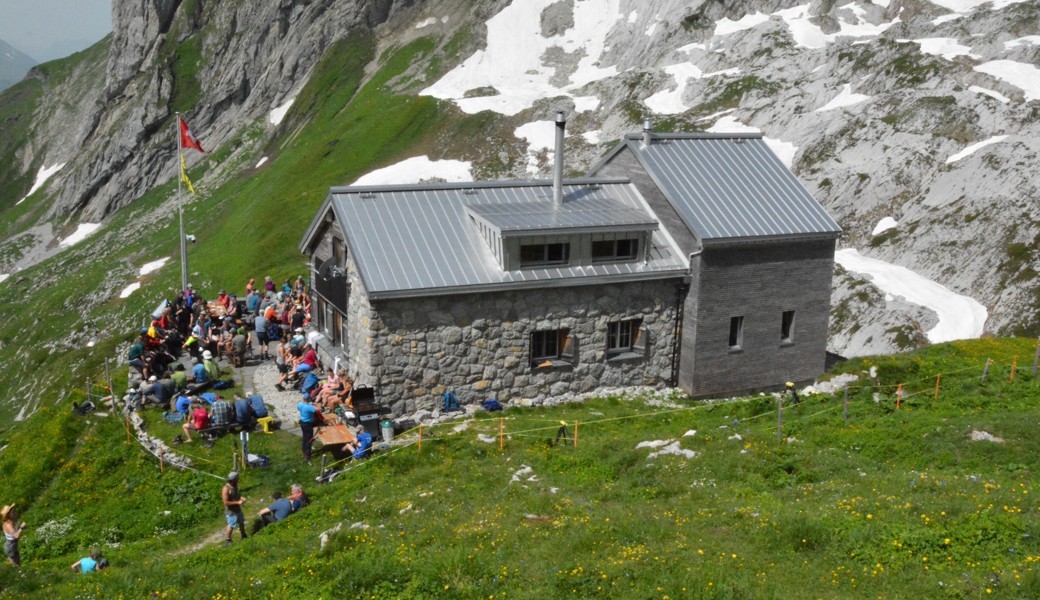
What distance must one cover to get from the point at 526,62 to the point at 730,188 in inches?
2838

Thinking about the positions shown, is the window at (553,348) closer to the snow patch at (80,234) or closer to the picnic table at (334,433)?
the picnic table at (334,433)

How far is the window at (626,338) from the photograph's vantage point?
2747cm

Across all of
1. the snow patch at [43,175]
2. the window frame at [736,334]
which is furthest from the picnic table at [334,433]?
the snow patch at [43,175]

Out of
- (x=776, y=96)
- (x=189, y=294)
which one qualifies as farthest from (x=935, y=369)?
(x=776, y=96)

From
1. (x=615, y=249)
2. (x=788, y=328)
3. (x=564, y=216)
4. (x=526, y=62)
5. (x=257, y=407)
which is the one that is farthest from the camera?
(x=526, y=62)

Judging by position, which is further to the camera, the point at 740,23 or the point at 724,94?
the point at 740,23

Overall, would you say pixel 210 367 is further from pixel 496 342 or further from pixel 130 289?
pixel 130 289

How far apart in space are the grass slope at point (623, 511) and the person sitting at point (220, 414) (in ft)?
3.34

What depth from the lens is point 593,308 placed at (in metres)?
26.6

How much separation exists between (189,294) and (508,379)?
598 inches

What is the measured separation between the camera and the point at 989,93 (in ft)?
196

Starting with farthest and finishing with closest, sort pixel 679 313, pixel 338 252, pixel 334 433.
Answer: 1. pixel 679 313
2. pixel 338 252
3. pixel 334 433

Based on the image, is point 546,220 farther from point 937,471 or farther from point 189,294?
point 189,294

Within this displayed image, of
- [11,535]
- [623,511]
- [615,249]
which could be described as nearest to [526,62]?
[615,249]
